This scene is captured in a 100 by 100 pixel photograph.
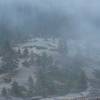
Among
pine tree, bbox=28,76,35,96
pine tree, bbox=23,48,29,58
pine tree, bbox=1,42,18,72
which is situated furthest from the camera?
pine tree, bbox=23,48,29,58

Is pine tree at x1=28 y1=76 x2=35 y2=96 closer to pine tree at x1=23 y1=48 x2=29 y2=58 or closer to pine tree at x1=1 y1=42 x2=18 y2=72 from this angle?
pine tree at x1=1 y1=42 x2=18 y2=72

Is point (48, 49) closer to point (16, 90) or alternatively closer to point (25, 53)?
point (25, 53)

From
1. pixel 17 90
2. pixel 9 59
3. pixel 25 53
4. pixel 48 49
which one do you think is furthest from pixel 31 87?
pixel 48 49

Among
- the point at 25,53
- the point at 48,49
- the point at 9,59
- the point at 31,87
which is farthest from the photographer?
the point at 48,49

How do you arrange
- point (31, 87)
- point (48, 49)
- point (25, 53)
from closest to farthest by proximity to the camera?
point (31, 87), point (25, 53), point (48, 49)

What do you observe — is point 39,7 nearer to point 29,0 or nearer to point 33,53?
point 29,0

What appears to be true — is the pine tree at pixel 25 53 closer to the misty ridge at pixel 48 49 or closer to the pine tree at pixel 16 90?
the misty ridge at pixel 48 49

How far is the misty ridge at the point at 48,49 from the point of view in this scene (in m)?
17.4

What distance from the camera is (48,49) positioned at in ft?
84.5

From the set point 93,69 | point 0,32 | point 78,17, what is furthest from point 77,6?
point 93,69

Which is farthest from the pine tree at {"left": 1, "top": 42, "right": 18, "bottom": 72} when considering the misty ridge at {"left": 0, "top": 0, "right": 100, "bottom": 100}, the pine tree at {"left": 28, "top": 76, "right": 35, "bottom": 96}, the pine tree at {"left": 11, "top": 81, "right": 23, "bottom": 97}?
the pine tree at {"left": 11, "top": 81, "right": 23, "bottom": 97}

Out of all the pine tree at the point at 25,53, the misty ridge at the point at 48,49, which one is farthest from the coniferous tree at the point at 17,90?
the pine tree at the point at 25,53

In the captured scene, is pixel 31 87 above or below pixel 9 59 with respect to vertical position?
below

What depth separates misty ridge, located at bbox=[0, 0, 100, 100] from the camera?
17422 mm
